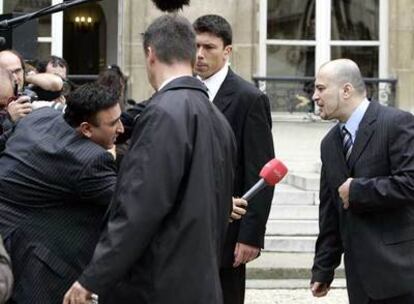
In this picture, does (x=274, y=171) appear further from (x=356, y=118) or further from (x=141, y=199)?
(x=141, y=199)

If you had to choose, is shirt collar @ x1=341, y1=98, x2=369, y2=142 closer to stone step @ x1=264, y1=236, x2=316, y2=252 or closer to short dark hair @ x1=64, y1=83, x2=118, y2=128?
short dark hair @ x1=64, y1=83, x2=118, y2=128

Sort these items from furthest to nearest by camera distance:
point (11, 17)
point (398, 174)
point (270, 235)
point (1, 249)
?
point (270, 235), point (11, 17), point (398, 174), point (1, 249)

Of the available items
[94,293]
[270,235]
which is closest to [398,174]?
[94,293]

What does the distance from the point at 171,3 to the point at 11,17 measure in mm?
1050

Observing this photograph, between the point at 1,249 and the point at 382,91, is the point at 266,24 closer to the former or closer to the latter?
the point at 382,91

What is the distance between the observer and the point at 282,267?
10258 mm

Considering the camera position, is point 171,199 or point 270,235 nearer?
point 171,199

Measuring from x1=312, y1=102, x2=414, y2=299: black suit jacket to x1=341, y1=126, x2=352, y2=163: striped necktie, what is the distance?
0.20ft

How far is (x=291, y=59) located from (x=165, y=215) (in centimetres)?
1207

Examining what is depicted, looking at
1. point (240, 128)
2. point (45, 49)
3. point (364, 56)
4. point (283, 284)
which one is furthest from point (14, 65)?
point (364, 56)

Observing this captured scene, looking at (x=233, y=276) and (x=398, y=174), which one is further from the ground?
(x=398, y=174)

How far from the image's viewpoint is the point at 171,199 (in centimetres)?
374

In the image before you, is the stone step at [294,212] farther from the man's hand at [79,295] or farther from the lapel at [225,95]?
the man's hand at [79,295]

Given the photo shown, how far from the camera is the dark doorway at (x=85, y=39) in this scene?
53.8 ft
